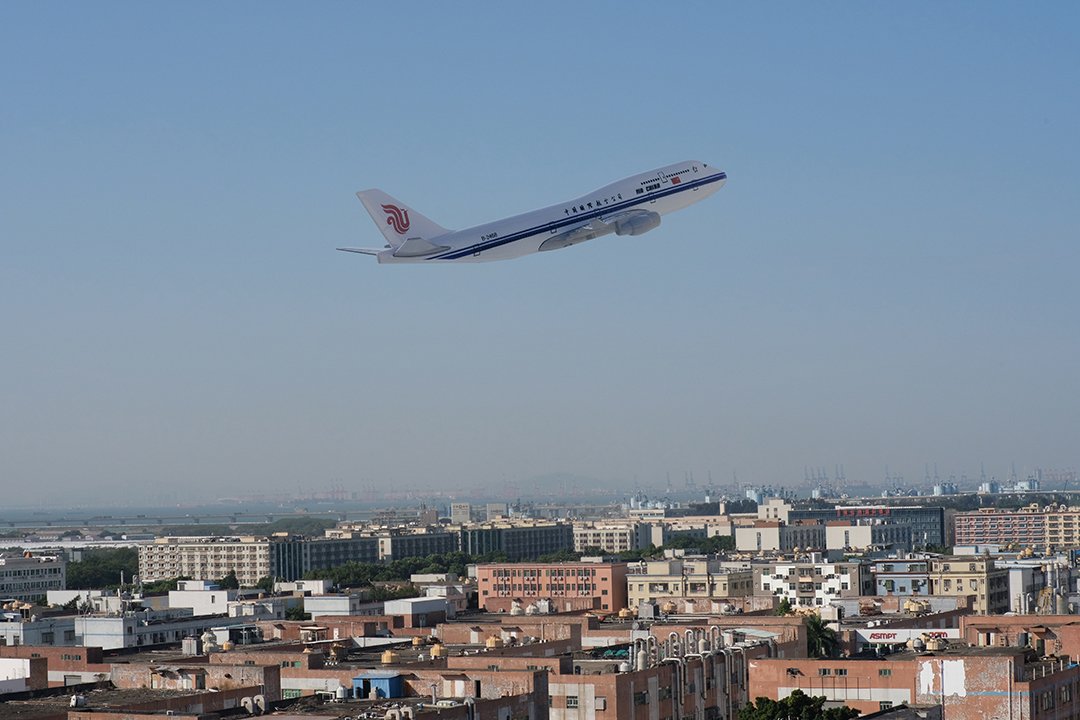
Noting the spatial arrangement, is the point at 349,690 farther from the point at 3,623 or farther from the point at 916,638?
the point at 3,623

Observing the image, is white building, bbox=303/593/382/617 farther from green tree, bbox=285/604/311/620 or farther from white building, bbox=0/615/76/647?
white building, bbox=0/615/76/647

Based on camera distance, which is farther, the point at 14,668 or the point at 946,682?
the point at 14,668

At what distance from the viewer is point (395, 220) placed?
82.2 metres

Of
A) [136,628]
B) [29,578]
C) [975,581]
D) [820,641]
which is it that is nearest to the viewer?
[820,641]

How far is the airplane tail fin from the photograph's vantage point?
8112 cm

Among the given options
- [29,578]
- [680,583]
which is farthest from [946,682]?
[29,578]

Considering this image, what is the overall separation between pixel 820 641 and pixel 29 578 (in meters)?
120

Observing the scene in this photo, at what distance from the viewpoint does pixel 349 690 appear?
52.7 metres

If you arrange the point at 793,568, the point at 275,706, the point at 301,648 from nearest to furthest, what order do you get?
the point at 275,706
the point at 301,648
the point at 793,568

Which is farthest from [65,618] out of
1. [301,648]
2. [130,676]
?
[130,676]

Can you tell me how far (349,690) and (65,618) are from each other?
42536 millimetres

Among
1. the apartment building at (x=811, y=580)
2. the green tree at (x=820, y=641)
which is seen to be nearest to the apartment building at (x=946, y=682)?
the green tree at (x=820, y=641)

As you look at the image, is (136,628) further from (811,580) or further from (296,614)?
(811,580)

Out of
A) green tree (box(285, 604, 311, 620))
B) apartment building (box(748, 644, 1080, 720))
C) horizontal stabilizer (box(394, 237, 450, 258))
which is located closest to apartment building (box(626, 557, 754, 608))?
green tree (box(285, 604, 311, 620))
